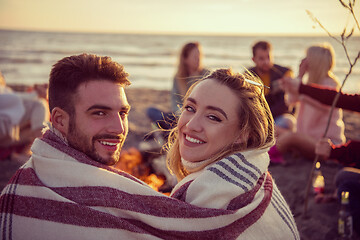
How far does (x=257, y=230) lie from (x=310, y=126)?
14.7ft

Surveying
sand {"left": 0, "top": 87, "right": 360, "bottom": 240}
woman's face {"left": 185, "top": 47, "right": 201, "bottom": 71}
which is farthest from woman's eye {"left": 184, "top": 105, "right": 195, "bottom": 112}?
woman's face {"left": 185, "top": 47, "right": 201, "bottom": 71}

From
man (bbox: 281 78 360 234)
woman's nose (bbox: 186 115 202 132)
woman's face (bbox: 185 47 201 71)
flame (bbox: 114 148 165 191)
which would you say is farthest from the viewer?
woman's face (bbox: 185 47 201 71)

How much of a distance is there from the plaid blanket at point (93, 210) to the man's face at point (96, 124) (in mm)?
272

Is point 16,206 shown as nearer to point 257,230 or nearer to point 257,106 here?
point 257,230

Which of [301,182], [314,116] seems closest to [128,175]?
[301,182]

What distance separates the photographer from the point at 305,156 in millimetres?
6250

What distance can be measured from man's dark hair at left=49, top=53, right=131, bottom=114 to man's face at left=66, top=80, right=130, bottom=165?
0.04 meters

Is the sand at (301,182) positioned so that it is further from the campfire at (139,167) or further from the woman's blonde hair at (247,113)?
the woman's blonde hair at (247,113)

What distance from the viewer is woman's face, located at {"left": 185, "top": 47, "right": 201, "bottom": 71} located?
7.11 m

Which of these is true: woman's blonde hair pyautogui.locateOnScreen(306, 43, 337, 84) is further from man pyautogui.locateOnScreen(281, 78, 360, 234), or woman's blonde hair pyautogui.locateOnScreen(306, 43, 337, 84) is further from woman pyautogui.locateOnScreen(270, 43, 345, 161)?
man pyautogui.locateOnScreen(281, 78, 360, 234)

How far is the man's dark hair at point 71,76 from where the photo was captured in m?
2.23

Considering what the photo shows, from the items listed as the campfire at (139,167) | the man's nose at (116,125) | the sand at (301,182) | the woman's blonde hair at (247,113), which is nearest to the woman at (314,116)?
the sand at (301,182)

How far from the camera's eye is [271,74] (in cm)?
669

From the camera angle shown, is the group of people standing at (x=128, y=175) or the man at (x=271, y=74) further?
the man at (x=271, y=74)
